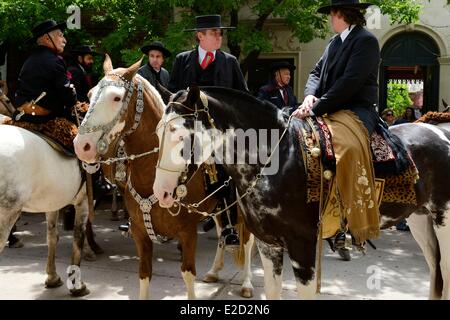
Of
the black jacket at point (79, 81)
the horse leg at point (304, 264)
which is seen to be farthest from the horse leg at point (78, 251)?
the horse leg at point (304, 264)

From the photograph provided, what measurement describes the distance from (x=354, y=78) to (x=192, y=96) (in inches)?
46.1

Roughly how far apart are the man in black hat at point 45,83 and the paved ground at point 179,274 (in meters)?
1.88

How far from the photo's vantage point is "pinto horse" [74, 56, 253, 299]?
359cm

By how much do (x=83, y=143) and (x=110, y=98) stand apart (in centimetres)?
40

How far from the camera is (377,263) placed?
6195 mm

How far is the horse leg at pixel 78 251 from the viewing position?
4840 mm

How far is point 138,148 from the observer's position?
3.85m

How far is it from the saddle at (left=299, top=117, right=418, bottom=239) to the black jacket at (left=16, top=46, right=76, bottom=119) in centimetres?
254

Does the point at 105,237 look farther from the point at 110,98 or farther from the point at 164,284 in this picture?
the point at 110,98

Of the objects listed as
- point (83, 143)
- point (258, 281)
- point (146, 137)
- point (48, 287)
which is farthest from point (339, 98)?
point (48, 287)

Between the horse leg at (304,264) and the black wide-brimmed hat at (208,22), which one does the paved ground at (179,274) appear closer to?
the horse leg at (304,264)

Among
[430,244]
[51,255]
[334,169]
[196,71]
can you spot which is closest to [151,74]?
[196,71]

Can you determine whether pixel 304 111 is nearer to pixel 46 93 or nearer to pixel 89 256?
pixel 46 93
